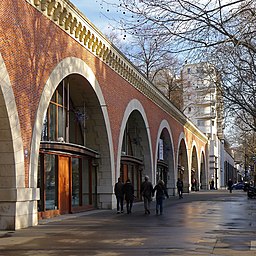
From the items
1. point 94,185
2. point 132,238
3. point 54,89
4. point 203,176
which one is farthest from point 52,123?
point 203,176

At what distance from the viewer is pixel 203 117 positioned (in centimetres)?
8750

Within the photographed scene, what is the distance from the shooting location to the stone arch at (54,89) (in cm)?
1642

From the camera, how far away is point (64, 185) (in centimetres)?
2098

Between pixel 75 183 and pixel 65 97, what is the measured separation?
374cm

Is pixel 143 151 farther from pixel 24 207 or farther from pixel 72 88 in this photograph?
pixel 24 207

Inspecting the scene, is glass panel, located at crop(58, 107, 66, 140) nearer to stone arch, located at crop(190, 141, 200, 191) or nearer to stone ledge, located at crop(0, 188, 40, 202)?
stone ledge, located at crop(0, 188, 40, 202)

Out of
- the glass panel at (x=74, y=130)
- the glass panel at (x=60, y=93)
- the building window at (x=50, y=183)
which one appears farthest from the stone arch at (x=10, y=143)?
the glass panel at (x=74, y=130)

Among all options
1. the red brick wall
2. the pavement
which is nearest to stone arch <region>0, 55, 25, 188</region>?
the red brick wall

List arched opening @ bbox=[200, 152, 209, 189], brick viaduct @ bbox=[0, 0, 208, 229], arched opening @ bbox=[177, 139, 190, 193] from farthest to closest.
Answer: arched opening @ bbox=[200, 152, 209, 189]
arched opening @ bbox=[177, 139, 190, 193]
brick viaduct @ bbox=[0, 0, 208, 229]

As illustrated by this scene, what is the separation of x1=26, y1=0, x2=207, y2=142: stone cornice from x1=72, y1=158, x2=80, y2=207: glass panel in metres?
4.85

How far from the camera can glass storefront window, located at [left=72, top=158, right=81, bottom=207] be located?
2250cm

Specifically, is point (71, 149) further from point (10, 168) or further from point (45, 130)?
point (10, 168)

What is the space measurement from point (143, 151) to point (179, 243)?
21.4m

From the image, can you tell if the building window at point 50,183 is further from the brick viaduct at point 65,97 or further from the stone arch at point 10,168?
the stone arch at point 10,168
